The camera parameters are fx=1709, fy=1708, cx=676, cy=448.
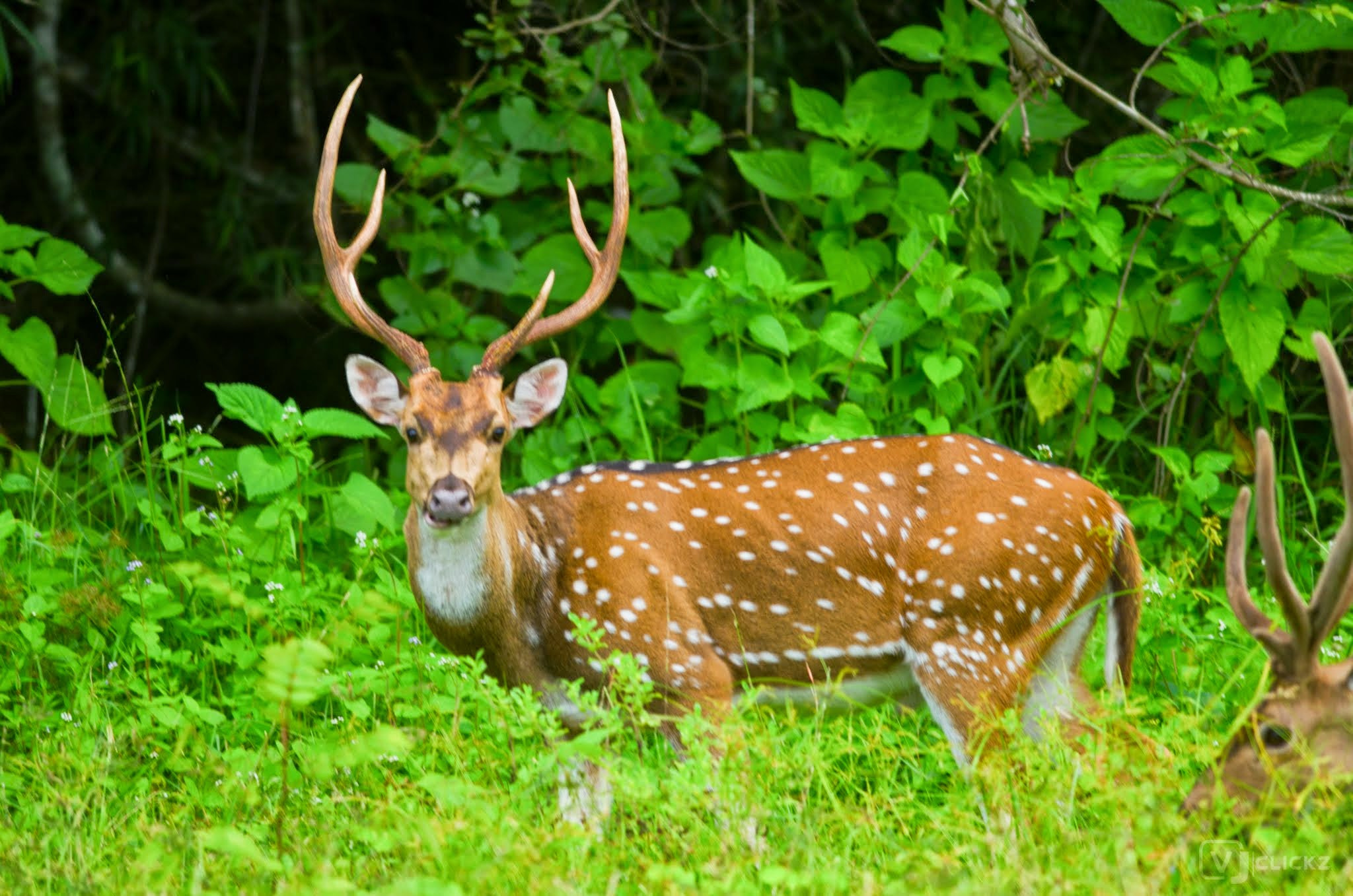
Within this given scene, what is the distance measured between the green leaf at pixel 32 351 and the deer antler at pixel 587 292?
1.97 m

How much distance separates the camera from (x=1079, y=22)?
7.70 metres

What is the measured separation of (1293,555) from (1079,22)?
10.2 feet

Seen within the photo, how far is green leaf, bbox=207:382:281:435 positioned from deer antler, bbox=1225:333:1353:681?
9.64 feet

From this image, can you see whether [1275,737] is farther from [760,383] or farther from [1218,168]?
[760,383]

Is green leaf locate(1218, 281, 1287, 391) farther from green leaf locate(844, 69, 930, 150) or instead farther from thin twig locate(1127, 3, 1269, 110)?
green leaf locate(844, 69, 930, 150)

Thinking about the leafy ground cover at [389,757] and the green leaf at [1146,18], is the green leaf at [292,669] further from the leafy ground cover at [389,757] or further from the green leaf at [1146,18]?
the green leaf at [1146,18]

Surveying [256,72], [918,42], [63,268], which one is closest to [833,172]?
[918,42]

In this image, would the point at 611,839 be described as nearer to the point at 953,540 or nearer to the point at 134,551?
the point at 953,540

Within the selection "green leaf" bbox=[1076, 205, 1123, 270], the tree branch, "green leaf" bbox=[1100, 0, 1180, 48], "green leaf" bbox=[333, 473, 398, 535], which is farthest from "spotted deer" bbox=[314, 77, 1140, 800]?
the tree branch

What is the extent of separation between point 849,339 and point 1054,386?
735 millimetres

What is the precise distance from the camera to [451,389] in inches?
173

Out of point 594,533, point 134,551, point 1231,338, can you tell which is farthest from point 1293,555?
point 134,551

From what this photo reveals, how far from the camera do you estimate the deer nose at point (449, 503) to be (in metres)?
4.12

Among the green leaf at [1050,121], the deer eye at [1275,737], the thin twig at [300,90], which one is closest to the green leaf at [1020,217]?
the green leaf at [1050,121]
